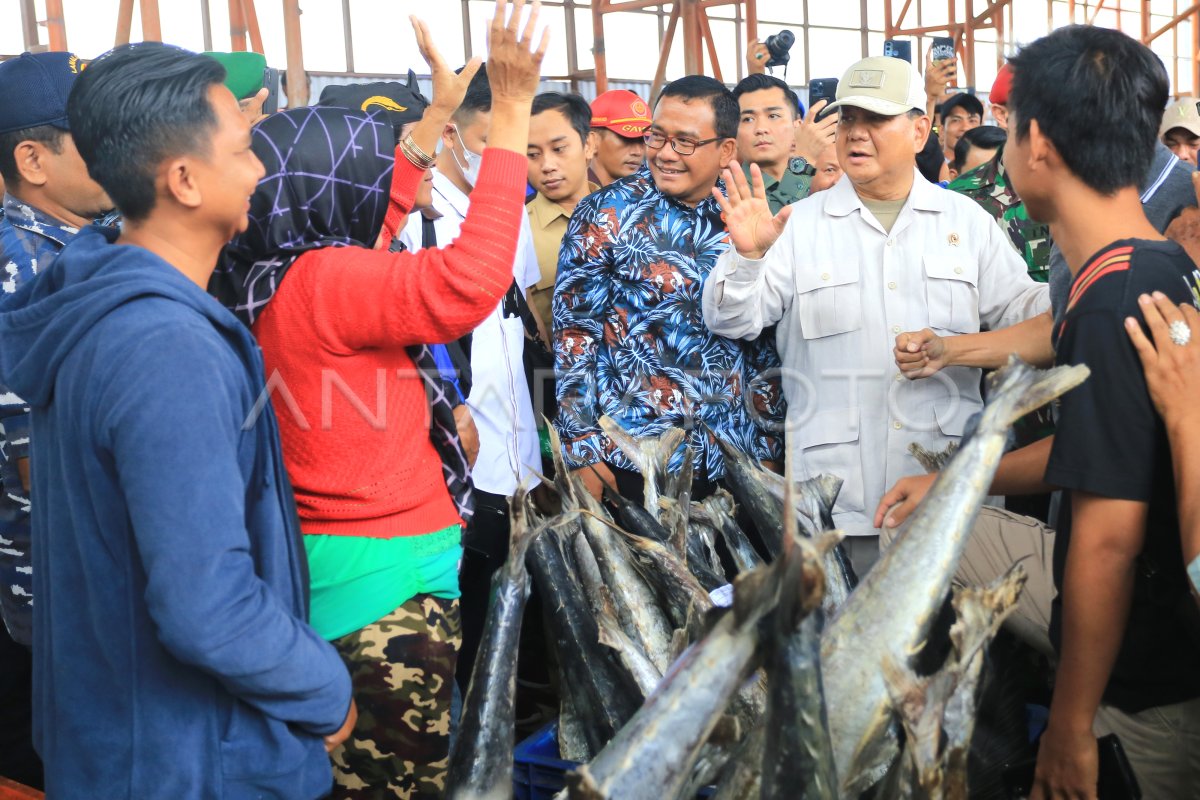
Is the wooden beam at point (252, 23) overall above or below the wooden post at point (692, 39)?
below

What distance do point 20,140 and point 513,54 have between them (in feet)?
4.13

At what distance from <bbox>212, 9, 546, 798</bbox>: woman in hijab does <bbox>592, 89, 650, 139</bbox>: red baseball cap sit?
2829 mm

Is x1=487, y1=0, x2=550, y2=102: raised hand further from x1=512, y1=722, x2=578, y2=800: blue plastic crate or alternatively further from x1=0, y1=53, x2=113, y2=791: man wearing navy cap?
x1=512, y1=722, x2=578, y2=800: blue plastic crate

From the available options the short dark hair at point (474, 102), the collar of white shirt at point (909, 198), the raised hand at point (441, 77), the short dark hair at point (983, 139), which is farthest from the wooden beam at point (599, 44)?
the raised hand at point (441, 77)

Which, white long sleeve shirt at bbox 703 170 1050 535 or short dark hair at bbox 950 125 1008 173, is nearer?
white long sleeve shirt at bbox 703 170 1050 535

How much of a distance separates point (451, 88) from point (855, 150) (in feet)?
4.03

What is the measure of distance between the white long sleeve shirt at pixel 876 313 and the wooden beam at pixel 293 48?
29.9ft

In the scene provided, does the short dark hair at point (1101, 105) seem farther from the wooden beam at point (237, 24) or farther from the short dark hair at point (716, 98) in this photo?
the wooden beam at point (237, 24)

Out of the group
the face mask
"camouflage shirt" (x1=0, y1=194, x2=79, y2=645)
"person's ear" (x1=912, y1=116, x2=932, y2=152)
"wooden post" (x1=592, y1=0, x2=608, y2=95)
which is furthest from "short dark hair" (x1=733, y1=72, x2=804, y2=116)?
"wooden post" (x1=592, y1=0, x2=608, y2=95)

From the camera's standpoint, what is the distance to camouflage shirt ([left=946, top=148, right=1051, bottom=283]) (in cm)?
358

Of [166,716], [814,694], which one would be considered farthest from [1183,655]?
[166,716]

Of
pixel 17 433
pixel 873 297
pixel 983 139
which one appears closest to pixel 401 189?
pixel 17 433

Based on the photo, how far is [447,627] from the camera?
1.91 meters

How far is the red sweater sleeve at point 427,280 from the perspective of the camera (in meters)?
1.72
